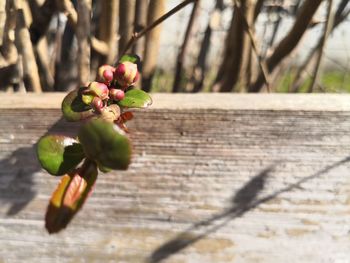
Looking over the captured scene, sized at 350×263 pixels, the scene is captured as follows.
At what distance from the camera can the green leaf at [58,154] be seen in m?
0.54

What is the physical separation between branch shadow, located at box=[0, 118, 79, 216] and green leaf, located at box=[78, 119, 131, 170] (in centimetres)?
32

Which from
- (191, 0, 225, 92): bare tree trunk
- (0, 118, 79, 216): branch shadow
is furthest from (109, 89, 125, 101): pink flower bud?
(191, 0, 225, 92): bare tree trunk

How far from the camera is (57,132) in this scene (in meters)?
0.74

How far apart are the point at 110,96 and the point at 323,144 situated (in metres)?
0.33

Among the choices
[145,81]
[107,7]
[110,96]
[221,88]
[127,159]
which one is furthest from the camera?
[221,88]

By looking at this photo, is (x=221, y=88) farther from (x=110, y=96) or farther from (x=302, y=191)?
(x=110, y=96)

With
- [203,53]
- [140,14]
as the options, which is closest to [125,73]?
[140,14]

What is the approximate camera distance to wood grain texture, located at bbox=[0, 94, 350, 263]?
2.40ft

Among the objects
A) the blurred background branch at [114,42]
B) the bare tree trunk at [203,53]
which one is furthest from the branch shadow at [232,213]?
the bare tree trunk at [203,53]

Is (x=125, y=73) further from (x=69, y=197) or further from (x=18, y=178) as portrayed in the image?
(x=18, y=178)

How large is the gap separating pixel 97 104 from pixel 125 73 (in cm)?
5

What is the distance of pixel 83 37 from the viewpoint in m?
0.84

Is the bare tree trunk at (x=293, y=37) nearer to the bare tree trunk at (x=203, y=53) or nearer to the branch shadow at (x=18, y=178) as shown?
the bare tree trunk at (x=203, y=53)

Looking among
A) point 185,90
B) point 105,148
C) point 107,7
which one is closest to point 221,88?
point 185,90
